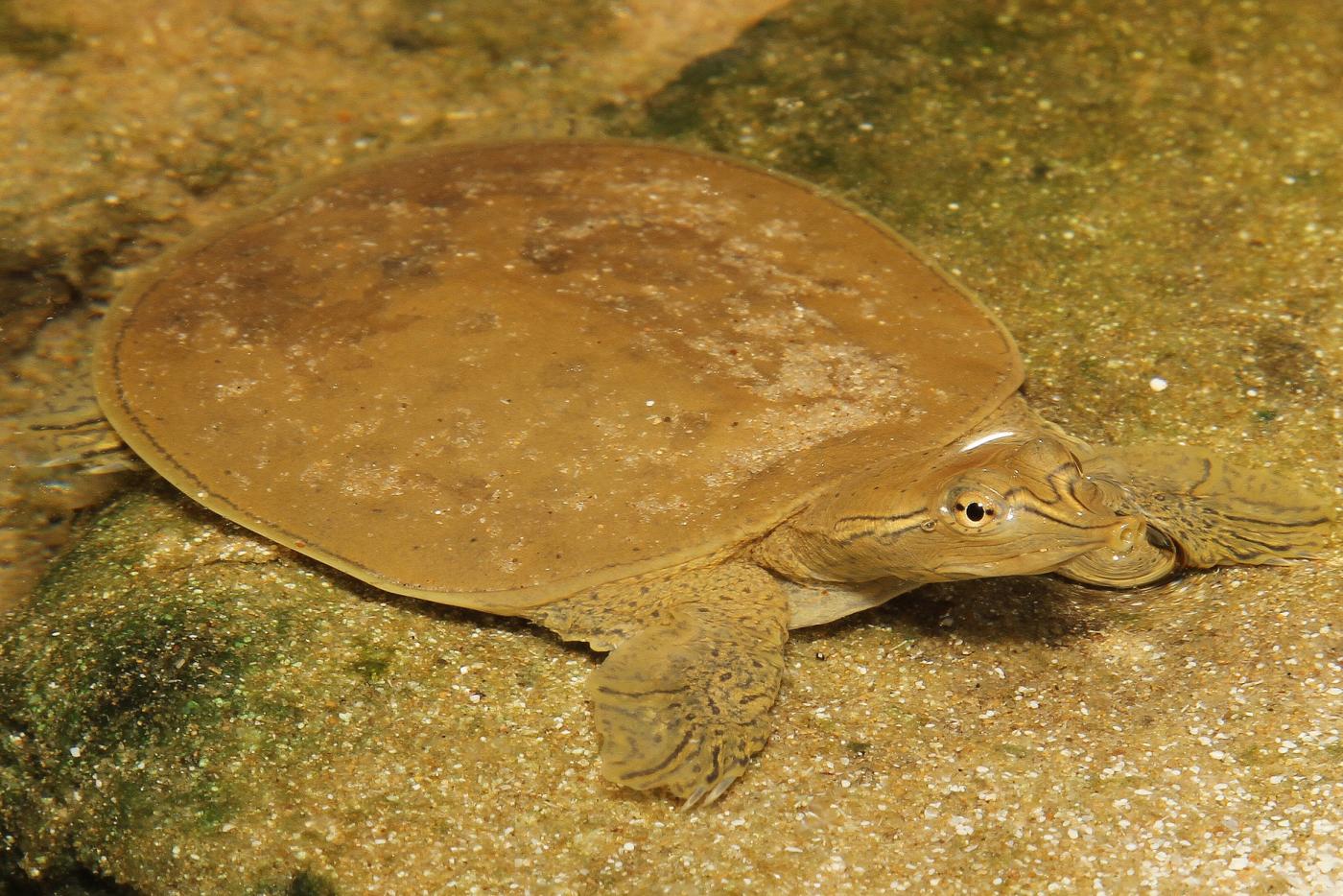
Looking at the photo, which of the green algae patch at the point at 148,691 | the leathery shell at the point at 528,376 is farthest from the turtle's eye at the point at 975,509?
the green algae patch at the point at 148,691

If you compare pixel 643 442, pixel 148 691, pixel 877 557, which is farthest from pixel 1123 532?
pixel 148 691

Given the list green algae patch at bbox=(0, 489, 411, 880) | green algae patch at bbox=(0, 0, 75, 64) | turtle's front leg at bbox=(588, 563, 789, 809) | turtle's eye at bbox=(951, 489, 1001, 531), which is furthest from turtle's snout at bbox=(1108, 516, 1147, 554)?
green algae patch at bbox=(0, 0, 75, 64)

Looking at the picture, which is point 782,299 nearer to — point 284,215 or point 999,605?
point 999,605

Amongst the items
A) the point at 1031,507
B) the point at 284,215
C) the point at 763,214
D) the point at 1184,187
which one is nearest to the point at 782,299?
the point at 763,214

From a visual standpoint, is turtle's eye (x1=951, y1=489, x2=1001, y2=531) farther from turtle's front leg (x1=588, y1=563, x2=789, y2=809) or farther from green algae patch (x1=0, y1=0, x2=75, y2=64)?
green algae patch (x1=0, y1=0, x2=75, y2=64)

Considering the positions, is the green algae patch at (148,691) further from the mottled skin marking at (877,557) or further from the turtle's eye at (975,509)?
the turtle's eye at (975,509)

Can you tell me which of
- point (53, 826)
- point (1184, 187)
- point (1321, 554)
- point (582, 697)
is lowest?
point (53, 826)

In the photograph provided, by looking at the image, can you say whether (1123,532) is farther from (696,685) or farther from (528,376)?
(528,376)
